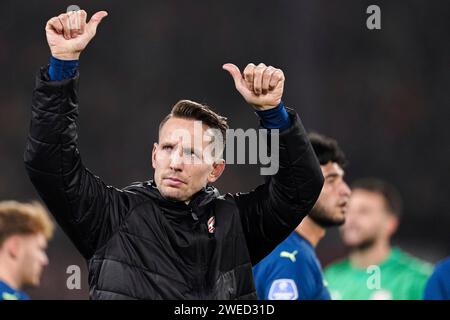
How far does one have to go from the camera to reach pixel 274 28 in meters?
10.0

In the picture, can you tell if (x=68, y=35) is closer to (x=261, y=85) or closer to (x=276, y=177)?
(x=261, y=85)

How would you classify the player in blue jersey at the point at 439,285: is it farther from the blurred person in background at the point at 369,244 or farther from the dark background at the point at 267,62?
the dark background at the point at 267,62

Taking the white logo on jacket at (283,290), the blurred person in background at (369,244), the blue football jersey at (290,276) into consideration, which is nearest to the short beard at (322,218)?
the blue football jersey at (290,276)

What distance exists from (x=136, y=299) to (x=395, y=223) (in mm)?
5511

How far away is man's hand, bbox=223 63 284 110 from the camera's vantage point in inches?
100.0

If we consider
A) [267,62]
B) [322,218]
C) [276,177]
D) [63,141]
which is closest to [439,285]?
[322,218]

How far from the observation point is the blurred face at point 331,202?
4.57m

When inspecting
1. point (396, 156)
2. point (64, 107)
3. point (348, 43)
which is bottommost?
point (396, 156)

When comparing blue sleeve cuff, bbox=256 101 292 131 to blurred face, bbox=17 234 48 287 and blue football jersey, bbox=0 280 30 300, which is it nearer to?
blue football jersey, bbox=0 280 30 300

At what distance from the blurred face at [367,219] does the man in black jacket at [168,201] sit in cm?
479

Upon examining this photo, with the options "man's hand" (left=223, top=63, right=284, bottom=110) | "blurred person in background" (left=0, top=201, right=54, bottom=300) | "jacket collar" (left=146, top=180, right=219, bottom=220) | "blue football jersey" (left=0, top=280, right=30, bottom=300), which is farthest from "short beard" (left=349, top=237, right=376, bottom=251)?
"man's hand" (left=223, top=63, right=284, bottom=110)

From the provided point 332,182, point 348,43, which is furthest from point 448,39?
point 332,182

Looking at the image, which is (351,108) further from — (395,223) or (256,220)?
(256,220)

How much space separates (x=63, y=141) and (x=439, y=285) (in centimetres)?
299
